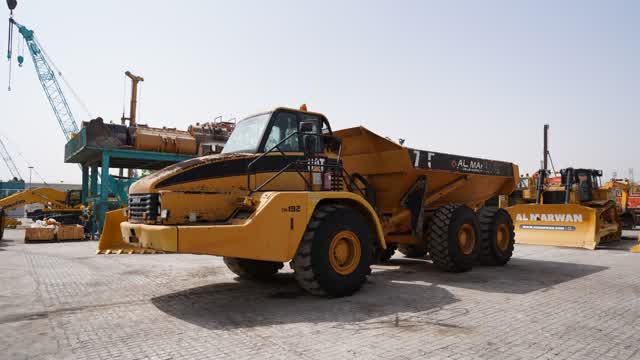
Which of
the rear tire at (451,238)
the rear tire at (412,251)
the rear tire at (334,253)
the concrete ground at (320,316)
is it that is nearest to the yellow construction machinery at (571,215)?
the concrete ground at (320,316)

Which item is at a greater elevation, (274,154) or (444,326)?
(274,154)

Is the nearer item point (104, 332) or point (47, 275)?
point (104, 332)

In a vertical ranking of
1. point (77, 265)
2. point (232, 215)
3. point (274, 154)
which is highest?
point (274, 154)

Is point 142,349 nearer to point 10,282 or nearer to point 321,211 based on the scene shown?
point 321,211

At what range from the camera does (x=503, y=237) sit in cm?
998

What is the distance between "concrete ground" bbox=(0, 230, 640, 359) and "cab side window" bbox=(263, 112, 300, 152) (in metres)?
2.21

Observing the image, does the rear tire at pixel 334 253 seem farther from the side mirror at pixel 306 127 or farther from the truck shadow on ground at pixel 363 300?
the side mirror at pixel 306 127

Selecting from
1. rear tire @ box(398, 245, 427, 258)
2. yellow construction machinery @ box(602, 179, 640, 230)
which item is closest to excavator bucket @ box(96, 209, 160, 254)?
rear tire @ box(398, 245, 427, 258)

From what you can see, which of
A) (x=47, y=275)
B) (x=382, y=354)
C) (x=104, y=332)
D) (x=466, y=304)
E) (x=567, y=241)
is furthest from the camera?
(x=567, y=241)

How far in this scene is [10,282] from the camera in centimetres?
781

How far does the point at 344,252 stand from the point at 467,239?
373 cm

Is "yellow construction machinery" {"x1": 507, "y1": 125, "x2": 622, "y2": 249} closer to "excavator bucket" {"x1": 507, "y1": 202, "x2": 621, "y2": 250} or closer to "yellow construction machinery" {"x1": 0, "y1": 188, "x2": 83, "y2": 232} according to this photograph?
"excavator bucket" {"x1": 507, "y1": 202, "x2": 621, "y2": 250}

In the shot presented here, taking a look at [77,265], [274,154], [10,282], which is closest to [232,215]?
[274,154]

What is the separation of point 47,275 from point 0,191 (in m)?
63.1
